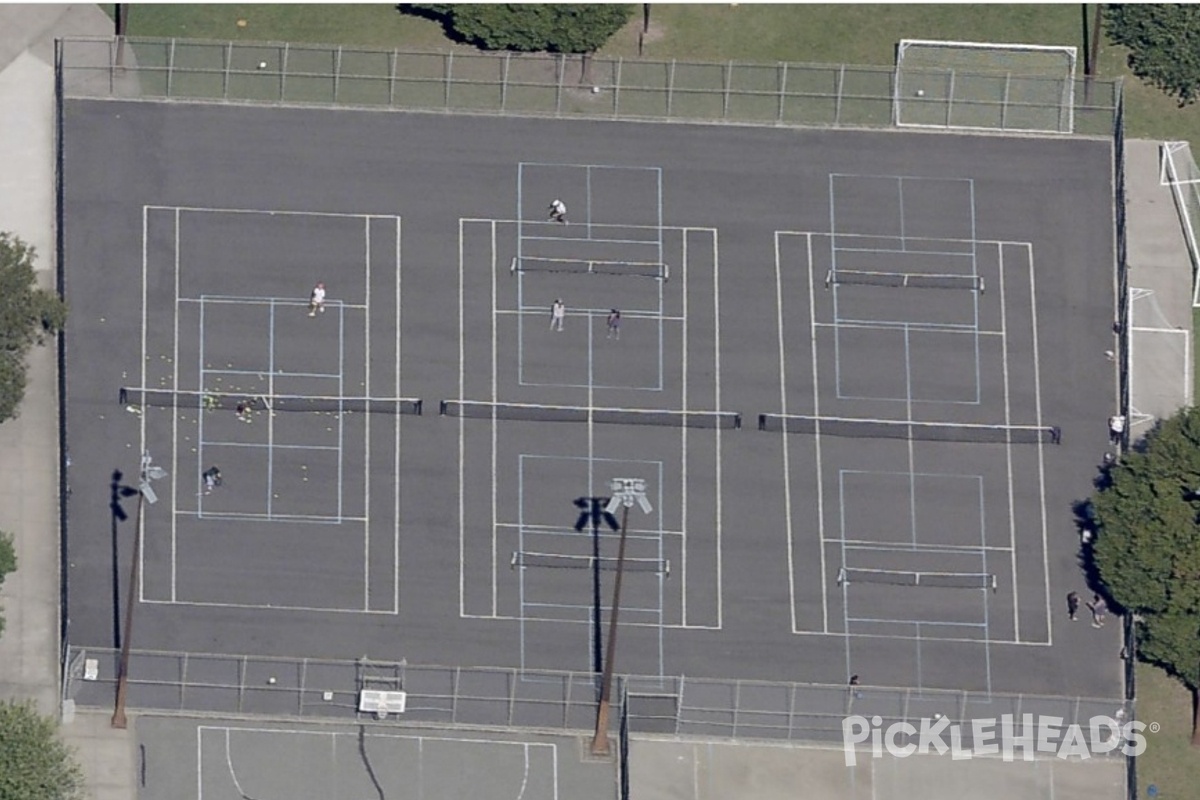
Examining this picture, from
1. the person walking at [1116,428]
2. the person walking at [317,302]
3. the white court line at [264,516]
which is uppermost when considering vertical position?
the person walking at [317,302]

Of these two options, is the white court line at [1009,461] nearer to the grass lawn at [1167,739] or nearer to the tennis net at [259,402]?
the grass lawn at [1167,739]

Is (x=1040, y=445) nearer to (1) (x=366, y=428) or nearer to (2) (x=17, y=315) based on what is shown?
(1) (x=366, y=428)

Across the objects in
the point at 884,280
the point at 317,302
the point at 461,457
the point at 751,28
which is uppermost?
the point at 751,28

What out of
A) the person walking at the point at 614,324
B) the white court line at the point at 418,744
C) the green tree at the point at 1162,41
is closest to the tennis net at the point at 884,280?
the person walking at the point at 614,324

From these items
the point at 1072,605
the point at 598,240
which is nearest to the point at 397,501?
the point at 598,240

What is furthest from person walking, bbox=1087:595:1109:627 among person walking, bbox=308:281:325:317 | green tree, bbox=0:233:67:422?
green tree, bbox=0:233:67:422
